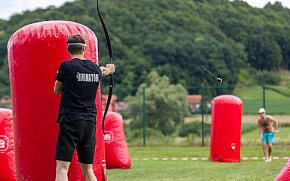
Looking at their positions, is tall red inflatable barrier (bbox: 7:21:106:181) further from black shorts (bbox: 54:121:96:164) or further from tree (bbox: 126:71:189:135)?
tree (bbox: 126:71:189:135)

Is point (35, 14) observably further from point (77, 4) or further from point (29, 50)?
point (29, 50)

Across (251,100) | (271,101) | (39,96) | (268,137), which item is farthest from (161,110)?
(39,96)

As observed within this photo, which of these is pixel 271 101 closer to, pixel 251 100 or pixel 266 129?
pixel 251 100

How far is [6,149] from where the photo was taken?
11.1m

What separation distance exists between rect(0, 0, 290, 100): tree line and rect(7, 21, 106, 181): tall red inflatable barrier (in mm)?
25538

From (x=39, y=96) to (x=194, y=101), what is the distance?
Result: 23102 millimetres

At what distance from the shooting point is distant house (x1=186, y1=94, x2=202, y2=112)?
2856 centimetres

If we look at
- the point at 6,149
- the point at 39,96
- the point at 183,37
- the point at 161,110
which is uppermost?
the point at 183,37

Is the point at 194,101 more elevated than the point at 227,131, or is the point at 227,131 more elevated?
the point at 194,101

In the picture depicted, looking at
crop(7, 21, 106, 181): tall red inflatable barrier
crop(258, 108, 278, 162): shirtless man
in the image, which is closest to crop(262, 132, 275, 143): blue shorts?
crop(258, 108, 278, 162): shirtless man

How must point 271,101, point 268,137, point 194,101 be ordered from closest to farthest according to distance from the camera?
point 268,137
point 271,101
point 194,101

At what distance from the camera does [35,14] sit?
55188mm

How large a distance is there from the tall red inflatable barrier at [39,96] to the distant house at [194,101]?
67.6 ft

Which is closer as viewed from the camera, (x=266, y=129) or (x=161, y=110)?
(x=266, y=129)
